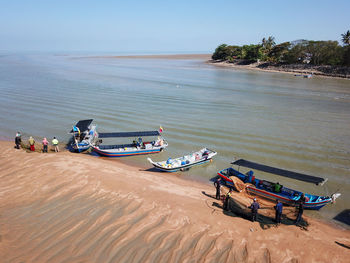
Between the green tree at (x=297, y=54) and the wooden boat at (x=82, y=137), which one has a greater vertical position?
the green tree at (x=297, y=54)

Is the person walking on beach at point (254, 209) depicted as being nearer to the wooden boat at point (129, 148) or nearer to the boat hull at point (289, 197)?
the boat hull at point (289, 197)

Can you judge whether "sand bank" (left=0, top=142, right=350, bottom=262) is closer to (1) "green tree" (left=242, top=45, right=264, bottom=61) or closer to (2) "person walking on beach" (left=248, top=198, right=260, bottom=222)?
(2) "person walking on beach" (left=248, top=198, right=260, bottom=222)

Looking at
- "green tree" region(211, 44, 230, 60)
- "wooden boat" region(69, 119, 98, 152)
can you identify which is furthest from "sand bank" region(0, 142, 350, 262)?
"green tree" region(211, 44, 230, 60)

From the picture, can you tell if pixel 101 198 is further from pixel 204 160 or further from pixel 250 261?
pixel 204 160

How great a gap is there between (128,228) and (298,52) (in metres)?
107

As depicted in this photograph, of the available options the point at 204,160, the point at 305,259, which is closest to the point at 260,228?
the point at 305,259

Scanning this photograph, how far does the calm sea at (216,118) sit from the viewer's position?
2356 cm

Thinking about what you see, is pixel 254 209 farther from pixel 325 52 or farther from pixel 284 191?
pixel 325 52

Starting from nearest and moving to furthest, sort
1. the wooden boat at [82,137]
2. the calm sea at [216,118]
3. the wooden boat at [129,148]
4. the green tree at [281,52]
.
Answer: the calm sea at [216,118], the wooden boat at [129,148], the wooden boat at [82,137], the green tree at [281,52]

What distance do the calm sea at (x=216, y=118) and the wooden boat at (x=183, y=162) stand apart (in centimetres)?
78

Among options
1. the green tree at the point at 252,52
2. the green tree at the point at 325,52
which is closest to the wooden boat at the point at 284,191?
the green tree at the point at 325,52

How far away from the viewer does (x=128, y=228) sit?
11062mm

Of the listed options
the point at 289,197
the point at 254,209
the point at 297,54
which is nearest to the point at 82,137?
the point at 254,209

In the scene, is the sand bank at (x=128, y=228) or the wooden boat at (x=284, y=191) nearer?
the sand bank at (x=128, y=228)
